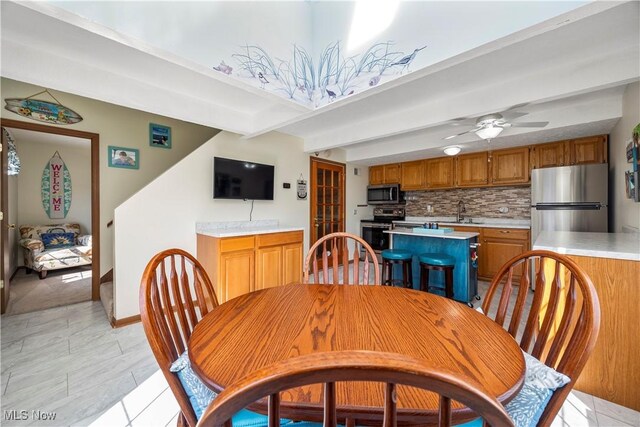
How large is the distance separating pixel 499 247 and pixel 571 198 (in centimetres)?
106

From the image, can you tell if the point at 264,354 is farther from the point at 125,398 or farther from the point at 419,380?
the point at 125,398

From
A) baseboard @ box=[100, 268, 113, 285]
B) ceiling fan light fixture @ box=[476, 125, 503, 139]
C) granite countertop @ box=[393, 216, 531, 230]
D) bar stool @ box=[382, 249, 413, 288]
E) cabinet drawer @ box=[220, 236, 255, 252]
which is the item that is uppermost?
ceiling fan light fixture @ box=[476, 125, 503, 139]

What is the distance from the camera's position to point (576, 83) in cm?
212

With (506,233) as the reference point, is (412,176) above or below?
above

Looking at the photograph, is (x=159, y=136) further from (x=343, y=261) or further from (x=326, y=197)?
(x=343, y=261)

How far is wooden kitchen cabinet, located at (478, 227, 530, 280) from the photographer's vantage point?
3756 mm

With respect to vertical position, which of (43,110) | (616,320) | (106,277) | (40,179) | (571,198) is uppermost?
(43,110)

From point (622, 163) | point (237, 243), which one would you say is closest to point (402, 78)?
point (237, 243)

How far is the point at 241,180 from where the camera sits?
3.51 m

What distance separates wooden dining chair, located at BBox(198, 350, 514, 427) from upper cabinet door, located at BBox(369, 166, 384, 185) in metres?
5.46

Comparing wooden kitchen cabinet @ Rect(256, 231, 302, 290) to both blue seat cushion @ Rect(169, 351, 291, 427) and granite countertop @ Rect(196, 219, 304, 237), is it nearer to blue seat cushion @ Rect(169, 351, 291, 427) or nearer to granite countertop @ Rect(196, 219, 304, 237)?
granite countertop @ Rect(196, 219, 304, 237)

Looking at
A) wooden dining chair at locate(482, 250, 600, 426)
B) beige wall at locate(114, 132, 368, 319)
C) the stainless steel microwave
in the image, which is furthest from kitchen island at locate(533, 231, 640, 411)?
the stainless steel microwave

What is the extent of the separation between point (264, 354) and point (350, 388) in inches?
11.0

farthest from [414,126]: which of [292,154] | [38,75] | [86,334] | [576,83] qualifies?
[86,334]
